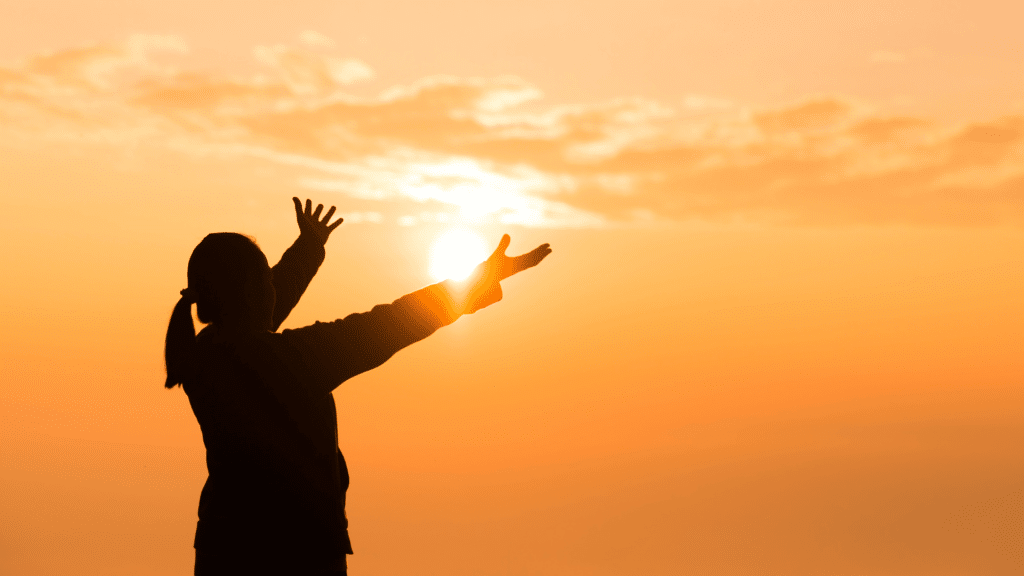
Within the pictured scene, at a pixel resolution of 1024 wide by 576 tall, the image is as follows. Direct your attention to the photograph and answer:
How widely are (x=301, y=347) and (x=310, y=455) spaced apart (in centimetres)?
44

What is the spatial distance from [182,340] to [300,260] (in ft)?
4.30

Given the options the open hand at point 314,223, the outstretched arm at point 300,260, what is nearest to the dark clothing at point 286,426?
the outstretched arm at point 300,260

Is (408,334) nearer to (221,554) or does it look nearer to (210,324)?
(210,324)

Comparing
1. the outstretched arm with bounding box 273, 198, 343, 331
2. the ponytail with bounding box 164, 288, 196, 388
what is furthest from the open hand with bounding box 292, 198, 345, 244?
the ponytail with bounding box 164, 288, 196, 388

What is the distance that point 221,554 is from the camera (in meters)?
3.82

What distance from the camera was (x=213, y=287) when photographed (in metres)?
3.77

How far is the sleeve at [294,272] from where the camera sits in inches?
190

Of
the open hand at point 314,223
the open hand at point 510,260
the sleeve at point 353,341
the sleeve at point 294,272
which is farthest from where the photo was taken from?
the open hand at point 314,223

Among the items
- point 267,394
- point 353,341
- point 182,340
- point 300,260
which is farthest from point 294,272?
point 353,341

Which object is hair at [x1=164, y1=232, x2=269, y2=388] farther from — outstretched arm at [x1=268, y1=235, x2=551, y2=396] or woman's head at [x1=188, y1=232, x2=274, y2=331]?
outstretched arm at [x1=268, y1=235, x2=551, y2=396]

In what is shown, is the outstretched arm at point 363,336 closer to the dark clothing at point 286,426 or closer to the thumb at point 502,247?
the dark clothing at point 286,426

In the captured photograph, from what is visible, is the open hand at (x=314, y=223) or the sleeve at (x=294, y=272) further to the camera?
the open hand at (x=314, y=223)

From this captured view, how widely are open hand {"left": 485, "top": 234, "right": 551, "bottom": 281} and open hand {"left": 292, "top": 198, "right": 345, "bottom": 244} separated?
158 cm

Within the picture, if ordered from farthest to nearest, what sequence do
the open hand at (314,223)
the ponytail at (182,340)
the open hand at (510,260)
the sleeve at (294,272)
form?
1. the open hand at (314,223)
2. the sleeve at (294,272)
3. the open hand at (510,260)
4. the ponytail at (182,340)
